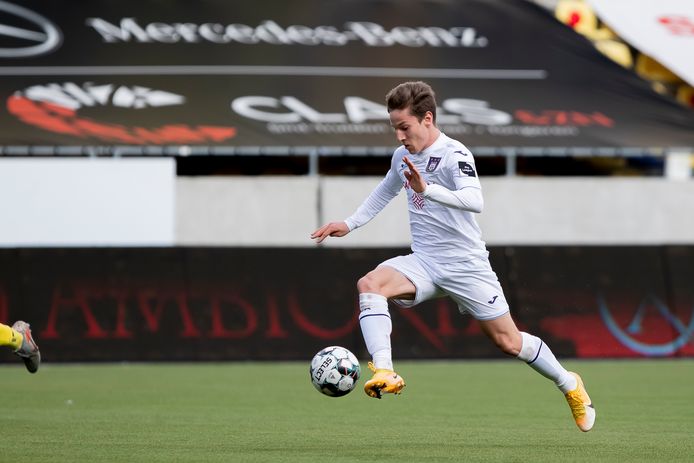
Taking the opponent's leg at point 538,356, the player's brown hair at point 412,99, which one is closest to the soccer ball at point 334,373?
the opponent's leg at point 538,356

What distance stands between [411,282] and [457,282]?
0.27 meters

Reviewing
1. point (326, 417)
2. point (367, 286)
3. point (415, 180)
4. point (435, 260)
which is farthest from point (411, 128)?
point (326, 417)

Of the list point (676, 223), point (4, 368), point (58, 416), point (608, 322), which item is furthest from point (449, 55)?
point (58, 416)

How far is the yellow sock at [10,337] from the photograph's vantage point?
8703 mm

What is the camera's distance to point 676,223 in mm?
19531

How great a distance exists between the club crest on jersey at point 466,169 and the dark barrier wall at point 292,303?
8569mm

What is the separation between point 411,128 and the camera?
750 cm

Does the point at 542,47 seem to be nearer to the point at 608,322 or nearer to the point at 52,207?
the point at 608,322

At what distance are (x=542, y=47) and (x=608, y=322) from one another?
5457mm

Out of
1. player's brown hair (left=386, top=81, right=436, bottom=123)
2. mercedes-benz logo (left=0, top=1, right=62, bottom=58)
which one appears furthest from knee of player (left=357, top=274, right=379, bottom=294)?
mercedes-benz logo (left=0, top=1, right=62, bottom=58)

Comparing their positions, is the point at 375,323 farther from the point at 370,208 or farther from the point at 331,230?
the point at 370,208

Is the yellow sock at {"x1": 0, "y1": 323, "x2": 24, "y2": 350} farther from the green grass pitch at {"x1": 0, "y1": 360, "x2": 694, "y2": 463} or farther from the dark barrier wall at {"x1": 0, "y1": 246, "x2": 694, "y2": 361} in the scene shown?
the dark barrier wall at {"x1": 0, "y1": 246, "x2": 694, "y2": 361}

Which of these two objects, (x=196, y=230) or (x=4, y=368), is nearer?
(x=4, y=368)

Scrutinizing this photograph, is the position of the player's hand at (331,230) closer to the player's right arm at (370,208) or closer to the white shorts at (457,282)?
the player's right arm at (370,208)
